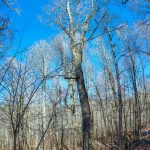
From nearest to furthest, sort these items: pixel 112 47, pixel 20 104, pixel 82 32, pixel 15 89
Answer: pixel 20 104 → pixel 15 89 → pixel 82 32 → pixel 112 47

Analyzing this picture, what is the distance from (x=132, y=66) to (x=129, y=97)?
5.67 m

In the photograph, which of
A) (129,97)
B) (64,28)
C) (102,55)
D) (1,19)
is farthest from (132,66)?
(1,19)

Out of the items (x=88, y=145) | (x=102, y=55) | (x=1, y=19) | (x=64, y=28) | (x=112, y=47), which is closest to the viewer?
(x=1, y=19)

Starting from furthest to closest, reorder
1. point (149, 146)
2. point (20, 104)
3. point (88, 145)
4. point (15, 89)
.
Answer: point (149, 146)
point (88, 145)
point (15, 89)
point (20, 104)

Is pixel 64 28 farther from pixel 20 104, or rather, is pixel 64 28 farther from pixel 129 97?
pixel 129 97

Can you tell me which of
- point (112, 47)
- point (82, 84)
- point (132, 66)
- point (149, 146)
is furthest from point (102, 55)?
point (82, 84)

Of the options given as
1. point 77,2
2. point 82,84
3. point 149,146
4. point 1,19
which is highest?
point 77,2

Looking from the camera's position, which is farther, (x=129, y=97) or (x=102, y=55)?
(x=129, y=97)

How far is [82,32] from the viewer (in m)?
11.5

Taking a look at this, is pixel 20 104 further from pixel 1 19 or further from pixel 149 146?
pixel 149 146

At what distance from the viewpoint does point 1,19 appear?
5.38 m

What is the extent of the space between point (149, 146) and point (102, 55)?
10728 mm

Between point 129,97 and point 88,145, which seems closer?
point 88,145

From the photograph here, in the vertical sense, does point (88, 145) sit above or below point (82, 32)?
below
